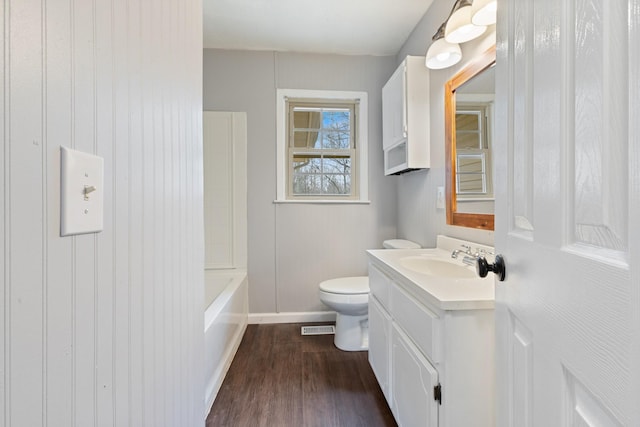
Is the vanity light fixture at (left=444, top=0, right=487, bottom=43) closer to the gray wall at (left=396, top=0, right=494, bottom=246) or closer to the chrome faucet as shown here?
the gray wall at (left=396, top=0, right=494, bottom=246)

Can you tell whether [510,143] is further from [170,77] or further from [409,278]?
[170,77]

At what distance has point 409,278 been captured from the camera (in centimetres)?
115

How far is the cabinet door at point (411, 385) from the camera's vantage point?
0.99 metres

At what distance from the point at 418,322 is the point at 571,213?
0.72m

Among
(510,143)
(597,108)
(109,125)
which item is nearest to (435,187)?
(510,143)

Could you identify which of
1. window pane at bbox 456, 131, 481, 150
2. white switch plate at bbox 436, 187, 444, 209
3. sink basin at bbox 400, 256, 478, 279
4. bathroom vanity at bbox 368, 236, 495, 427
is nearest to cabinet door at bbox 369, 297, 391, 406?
bathroom vanity at bbox 368, 236, 495, 427

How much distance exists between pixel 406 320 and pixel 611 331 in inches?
33.8

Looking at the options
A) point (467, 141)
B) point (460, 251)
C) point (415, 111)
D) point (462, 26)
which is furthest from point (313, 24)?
point (460, 251)

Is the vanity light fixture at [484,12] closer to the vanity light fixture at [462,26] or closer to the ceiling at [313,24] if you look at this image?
the vanity light fixture at [462,26]

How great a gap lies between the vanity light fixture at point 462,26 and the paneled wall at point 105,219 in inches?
48.4

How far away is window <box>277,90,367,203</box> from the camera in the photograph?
8.91 ft

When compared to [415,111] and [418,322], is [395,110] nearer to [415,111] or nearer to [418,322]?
[415,111]

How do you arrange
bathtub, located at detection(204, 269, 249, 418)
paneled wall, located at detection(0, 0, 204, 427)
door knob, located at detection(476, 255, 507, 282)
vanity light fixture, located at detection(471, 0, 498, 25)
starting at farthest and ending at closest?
bathtub, located at detection(204, 269, 249, 418), vanity light fixture, located at detection(471, 0, 498, 25), door knob, located at detection(476, 255, 507, 282), paneled wall, located at detection(0, 0, 204, 427)

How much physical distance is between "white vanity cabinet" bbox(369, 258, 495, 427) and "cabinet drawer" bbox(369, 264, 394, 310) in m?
0.20
